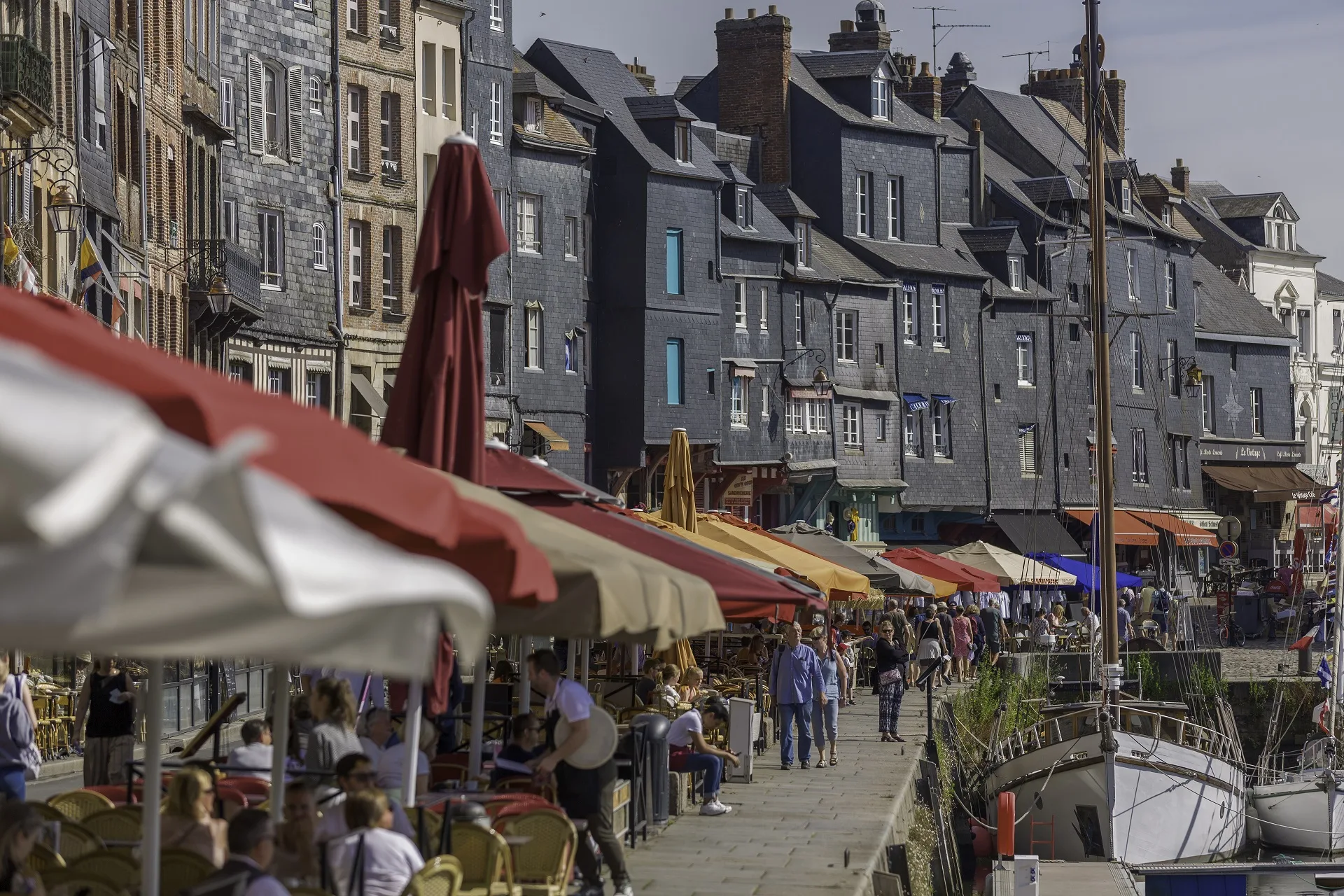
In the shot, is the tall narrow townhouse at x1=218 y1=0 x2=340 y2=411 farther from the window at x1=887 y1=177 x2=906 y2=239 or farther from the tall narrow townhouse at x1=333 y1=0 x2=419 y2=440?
the window at x1=887 y1=177 x2=906 y2=239

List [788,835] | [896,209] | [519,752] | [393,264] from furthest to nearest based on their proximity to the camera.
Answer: [896,209] < [393,264] < [788,835] < [519,752]

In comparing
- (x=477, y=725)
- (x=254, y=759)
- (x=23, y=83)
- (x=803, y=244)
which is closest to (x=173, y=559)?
(x=254, y=759)

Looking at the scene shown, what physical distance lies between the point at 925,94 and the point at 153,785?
6277 centimetres

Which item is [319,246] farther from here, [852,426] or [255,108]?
[852,426]

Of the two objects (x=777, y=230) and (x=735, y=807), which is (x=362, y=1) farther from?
(x=735, y=807)

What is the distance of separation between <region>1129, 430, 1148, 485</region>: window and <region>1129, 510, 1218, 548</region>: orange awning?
1.25 m

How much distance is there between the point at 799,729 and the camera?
876 inches

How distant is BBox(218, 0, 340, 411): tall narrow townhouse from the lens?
4134cm

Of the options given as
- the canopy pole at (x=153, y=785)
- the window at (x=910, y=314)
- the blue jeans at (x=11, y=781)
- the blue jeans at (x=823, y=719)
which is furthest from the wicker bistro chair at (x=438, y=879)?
the window at (x=910, y=314)

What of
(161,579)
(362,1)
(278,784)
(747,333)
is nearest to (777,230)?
(747,333)

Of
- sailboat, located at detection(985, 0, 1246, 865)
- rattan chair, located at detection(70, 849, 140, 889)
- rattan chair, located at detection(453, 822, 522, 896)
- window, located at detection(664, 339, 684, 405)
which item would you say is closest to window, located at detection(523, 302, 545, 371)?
window, located at detection(664, 339, 684, 405)

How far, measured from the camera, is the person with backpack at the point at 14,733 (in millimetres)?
13359

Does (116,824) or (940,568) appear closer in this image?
(116,824)

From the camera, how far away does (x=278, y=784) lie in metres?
8.86
